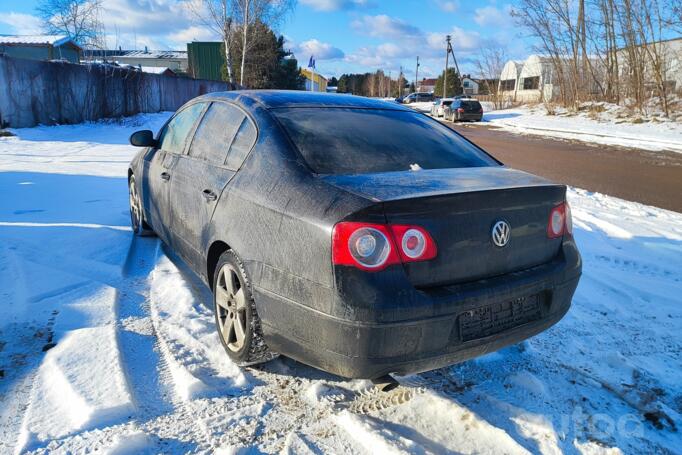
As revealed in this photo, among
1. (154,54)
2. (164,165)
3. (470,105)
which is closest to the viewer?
(164,165)

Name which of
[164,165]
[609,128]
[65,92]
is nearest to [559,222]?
[164,165]

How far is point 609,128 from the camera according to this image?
23281mm

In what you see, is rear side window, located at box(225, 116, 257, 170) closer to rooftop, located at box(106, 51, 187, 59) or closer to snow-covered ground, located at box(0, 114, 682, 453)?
snow-covered ground, located at box(0, 114, 682, 453)

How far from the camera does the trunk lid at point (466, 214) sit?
210 centimetres

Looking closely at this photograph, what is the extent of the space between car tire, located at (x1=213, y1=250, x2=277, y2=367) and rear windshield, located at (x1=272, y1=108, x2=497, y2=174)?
0.71 m

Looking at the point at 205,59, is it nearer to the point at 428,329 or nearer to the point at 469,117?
the point at 469,117

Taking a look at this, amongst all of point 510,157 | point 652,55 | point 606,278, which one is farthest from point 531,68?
point 606,278

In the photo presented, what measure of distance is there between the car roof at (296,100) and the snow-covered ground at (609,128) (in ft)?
52.0

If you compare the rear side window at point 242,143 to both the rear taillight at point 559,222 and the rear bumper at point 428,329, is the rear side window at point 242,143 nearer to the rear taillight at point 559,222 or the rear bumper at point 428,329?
the rear bumper at point 428,329

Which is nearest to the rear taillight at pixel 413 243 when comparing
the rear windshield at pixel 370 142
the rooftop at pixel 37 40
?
the rear windshield at pixel 370 142

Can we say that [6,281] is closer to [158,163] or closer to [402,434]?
[158,163]

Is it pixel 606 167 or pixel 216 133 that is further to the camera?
pixel 606 167

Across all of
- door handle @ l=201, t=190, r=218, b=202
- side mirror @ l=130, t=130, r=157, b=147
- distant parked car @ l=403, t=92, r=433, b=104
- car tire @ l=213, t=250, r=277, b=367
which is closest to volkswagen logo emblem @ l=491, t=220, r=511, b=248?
car tire @ l=213, t=250, r=277, b=367

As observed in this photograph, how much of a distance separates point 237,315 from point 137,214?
9.28 feet
